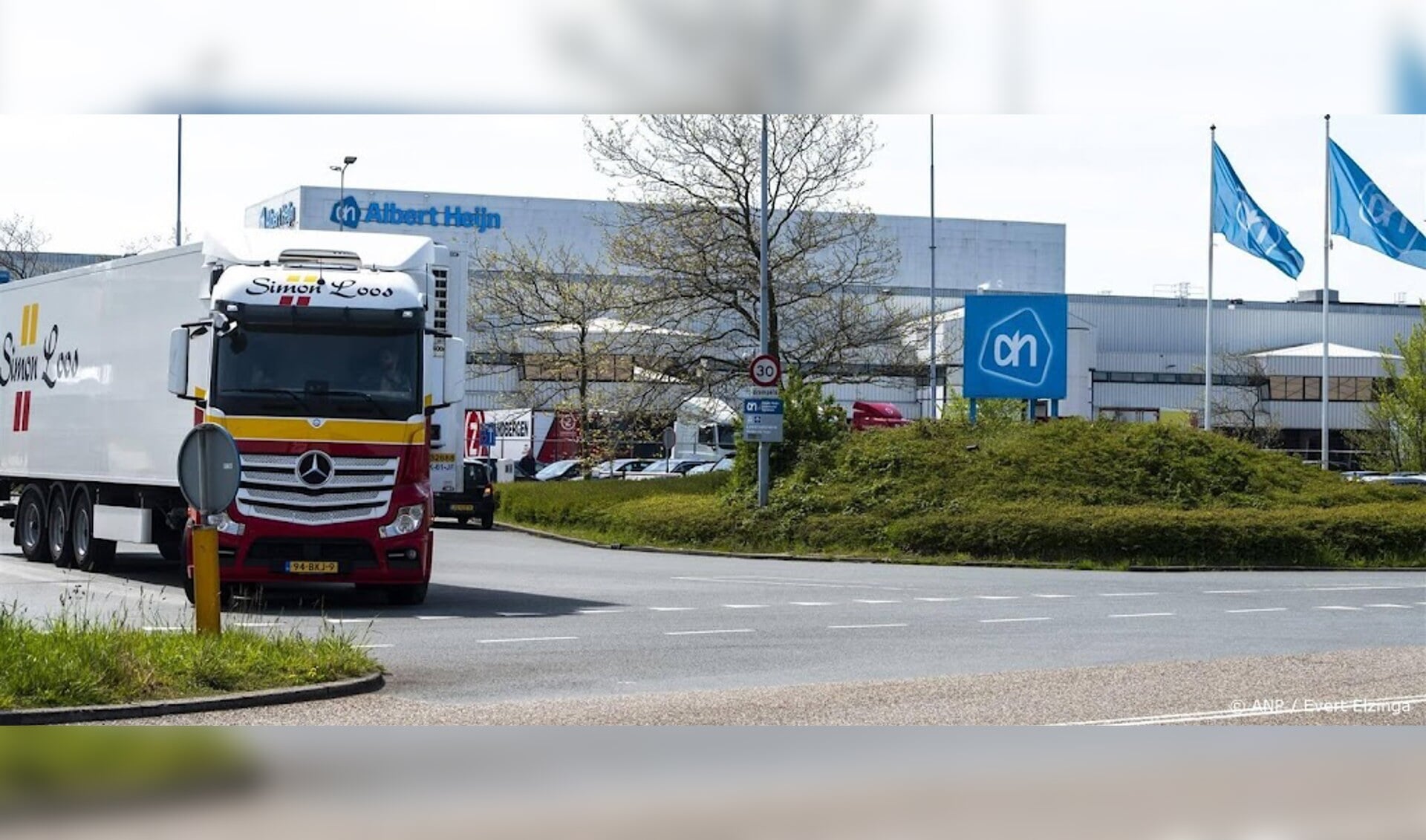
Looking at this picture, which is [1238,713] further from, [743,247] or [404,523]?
[743,247]

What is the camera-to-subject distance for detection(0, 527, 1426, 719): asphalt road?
1398 cm

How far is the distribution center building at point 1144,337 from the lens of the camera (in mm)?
80625

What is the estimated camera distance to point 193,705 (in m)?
11.3

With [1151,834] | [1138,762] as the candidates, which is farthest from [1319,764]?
[1151,834]

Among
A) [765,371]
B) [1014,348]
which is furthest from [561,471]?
[765,371]

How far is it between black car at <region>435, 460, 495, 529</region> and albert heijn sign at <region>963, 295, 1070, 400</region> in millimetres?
10209

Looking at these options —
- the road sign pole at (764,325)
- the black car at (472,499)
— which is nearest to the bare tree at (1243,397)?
the black car at (472,499)

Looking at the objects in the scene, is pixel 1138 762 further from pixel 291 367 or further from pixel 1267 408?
pixel 1267 408

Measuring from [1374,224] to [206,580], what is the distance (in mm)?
33584

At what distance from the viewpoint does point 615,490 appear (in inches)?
1570

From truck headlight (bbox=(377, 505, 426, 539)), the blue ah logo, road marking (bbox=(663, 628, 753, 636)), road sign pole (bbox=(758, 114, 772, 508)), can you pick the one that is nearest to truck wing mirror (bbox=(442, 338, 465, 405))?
truck headlight (bbox=(377, 505, 426, 539))

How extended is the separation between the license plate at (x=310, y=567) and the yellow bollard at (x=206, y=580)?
5241 millimetres

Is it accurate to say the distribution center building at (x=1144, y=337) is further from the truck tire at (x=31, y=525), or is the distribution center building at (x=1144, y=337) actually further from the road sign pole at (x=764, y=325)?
the truck tire at (x=31, y=525)

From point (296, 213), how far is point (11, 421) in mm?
71917
